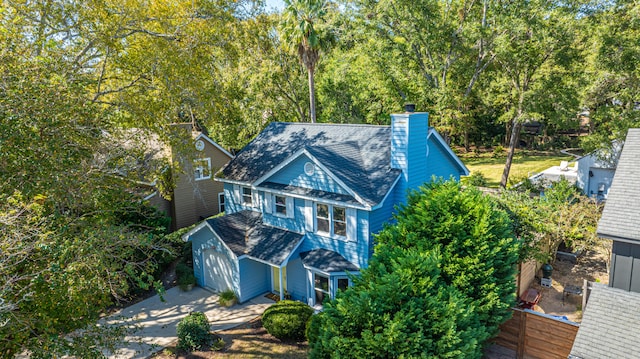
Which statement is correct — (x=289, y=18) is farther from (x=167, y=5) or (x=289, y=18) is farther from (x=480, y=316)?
(x=480, y=316)

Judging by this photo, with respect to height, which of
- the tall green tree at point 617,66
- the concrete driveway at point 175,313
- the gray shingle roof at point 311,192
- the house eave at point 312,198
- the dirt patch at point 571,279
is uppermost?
the tall green tree at point 617,66

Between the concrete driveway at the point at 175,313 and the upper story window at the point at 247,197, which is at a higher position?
the upper story window at the point at 247,197

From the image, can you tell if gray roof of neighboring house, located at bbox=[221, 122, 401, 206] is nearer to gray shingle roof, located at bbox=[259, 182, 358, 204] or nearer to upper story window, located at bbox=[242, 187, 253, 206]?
gray shingle roof, located at bbox=[259, 182, 358, 204]

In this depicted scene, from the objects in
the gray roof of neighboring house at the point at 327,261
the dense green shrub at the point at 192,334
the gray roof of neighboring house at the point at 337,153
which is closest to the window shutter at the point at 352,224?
the gray roof of neighboring house at the point at 337,153

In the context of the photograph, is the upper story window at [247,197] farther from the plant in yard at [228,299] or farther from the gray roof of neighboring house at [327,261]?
the gray roof of neighboring house at [327,261]

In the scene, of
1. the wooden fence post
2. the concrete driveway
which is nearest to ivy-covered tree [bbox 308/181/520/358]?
the wooden fence post

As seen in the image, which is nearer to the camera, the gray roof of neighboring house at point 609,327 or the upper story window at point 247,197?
the gray roof of neighboring house at point 609,327

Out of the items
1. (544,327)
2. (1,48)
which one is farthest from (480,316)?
(1,48)

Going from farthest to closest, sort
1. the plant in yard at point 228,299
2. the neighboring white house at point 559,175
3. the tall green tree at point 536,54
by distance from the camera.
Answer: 1. the neighboring white house at point 559,175
2. the tall green tree at point 536,54
3. the plant in yard at point 228,299
